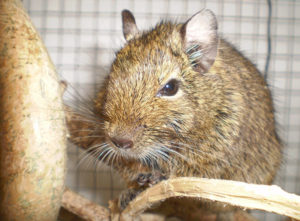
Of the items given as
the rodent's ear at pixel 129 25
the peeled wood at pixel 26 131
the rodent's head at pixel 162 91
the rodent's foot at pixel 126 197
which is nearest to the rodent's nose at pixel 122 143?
the rodent's head at pixel 162 91

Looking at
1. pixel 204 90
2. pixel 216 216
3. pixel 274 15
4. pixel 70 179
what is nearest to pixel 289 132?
pixel 274 15

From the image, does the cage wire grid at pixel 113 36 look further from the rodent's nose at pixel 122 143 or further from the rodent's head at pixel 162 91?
the rodent's nose at pixel 122 143

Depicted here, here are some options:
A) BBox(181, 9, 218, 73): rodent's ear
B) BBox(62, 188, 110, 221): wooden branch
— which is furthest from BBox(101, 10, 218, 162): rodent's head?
BBox(62, 188, 110, 221): wooden branch

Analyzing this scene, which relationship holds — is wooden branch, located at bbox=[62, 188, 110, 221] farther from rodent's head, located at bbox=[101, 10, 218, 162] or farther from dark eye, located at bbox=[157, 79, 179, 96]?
dark eye, located at bbox=[157, 79, 179, 96]

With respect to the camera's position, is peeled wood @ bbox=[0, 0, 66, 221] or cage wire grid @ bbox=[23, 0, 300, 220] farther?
cage wire grid @ bbox=[23, 0, 300, 220]

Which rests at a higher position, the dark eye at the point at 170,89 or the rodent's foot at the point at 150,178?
the dark eye at the point at 170,89

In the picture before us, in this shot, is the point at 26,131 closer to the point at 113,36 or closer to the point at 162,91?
the point at 162,91

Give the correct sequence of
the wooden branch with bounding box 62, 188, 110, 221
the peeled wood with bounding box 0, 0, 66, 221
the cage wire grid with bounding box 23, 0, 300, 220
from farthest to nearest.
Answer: the cage wire grid with bounding box 23, 0, 300, 220 → the wooden branch with bounding box 62, 188, 110, 221 → the peeled wood with bounding box 0, 0, 66, 221
